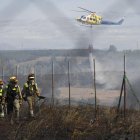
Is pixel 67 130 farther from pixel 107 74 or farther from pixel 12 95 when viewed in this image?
pixel 107 74

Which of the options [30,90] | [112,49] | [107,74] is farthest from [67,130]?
[112,49]

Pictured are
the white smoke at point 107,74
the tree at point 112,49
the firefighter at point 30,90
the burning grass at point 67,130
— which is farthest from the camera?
the tree at point 112,49

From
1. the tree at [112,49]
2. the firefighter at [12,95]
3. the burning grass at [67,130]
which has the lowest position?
the burning grass at [67,130]

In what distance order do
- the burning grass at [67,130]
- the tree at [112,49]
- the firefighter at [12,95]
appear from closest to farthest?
the burning grass at [67,130] → the firefighter at [12,95] → the tree at [112,49]

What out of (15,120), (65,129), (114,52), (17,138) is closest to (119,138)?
(65,129)

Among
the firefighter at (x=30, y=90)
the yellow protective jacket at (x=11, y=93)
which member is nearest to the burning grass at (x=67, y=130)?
the yellow protective jacket at (x=11, y=93)

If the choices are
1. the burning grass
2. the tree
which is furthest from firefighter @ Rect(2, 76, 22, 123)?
the tree

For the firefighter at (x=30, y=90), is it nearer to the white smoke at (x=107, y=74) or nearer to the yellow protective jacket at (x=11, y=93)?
the yellow protective jacket at (x=11, y=93)

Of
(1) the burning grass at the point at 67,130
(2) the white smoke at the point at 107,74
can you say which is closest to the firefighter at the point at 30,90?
(1) the burning grass at the point at 67,130

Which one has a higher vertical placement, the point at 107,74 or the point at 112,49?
the point at 112,49

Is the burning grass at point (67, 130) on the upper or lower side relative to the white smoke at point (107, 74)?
lower

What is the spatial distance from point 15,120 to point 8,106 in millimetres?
842

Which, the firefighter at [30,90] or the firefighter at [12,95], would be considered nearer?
the firefighter at [12,95]

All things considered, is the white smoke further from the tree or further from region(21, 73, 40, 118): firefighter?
the tree
